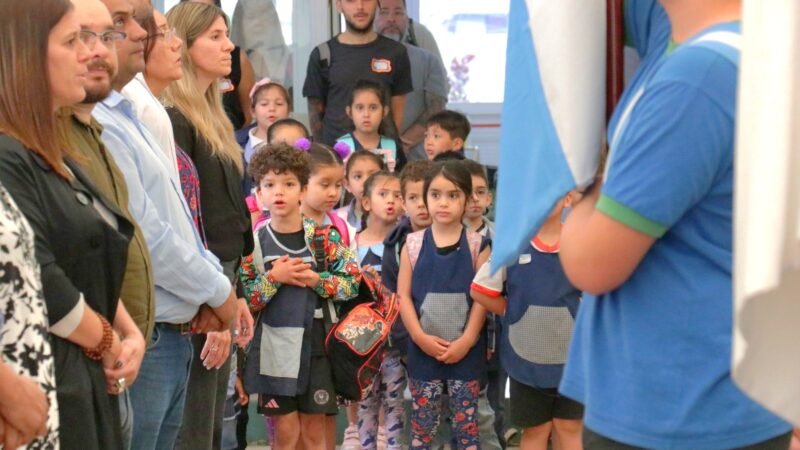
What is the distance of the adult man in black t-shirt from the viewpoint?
806 centimetres

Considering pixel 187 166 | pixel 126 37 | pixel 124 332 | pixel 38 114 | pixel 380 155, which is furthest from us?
pixel 380 155

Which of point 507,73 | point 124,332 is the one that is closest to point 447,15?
point 124,332

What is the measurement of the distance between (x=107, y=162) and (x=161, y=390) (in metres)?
0.69

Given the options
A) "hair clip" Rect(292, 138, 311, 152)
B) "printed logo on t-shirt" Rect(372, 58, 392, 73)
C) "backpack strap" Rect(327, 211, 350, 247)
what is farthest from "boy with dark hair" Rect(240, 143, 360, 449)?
"printed logo on t-shirt" Rect(372, 58, 392, 73)

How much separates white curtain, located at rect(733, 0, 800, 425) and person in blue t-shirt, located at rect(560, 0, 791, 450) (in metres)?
0.34

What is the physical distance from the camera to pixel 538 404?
5.21m

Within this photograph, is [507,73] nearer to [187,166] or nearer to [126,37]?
[126,37]

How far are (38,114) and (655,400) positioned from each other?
146 centimetres

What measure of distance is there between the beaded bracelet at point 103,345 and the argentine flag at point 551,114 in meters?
1.03

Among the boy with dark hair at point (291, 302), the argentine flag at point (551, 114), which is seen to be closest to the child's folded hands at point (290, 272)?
the boy with dark hair at point (291, 302)

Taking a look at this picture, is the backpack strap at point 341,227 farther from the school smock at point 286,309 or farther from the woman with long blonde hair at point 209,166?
the woman with long blonde hair at point 209,166

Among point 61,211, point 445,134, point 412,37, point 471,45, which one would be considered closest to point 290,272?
point 61,211

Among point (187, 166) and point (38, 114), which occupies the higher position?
point (38, 114)

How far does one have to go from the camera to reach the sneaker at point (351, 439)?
19.9 feet
